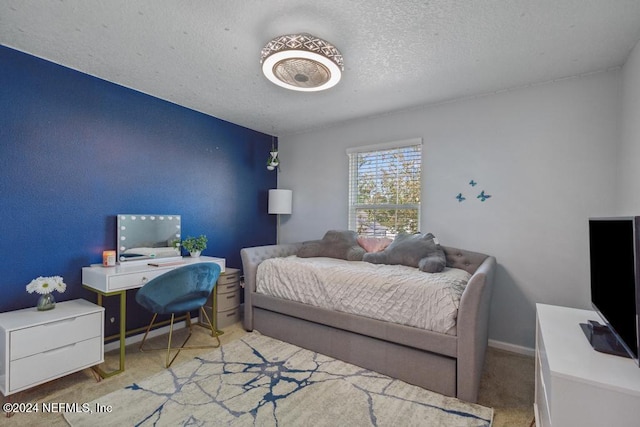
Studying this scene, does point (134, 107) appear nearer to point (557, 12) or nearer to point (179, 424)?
point (179, 424)

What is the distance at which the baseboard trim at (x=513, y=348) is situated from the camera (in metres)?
2.58

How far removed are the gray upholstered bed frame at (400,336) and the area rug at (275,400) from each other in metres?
0.10

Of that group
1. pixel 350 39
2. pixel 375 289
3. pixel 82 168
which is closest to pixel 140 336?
pixel 82 168

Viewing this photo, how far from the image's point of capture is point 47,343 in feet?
6.32

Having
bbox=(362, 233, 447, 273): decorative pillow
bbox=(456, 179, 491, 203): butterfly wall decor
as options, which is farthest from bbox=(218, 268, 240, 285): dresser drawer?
bbox=(456, 179, 491, 203): butterfly wall decor

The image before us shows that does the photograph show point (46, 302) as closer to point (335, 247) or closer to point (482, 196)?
point (335, 247)

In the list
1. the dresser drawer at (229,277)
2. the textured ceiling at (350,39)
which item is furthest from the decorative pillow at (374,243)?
the textured ceiling at (350,39)

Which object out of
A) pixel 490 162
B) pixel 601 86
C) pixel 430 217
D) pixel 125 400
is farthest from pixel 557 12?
pixel 125 400

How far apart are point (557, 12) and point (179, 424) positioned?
129 inches

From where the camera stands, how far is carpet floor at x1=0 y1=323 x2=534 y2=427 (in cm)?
174

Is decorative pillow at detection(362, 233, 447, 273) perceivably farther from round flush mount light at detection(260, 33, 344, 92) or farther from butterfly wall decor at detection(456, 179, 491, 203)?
round flush mount light at detection(260, 33, 344, 92)

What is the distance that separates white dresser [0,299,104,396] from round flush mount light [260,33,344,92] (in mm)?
2264

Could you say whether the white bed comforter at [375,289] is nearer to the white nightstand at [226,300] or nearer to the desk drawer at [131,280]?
the white nightstand at [226,300]

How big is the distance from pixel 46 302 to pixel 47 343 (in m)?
0.35
